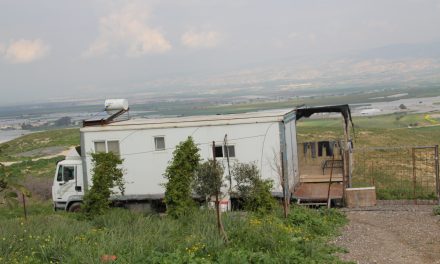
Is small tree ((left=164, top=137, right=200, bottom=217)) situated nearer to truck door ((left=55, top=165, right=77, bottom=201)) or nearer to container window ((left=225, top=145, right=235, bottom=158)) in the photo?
container window ((left=225, top=145, right=235, bottom=158))

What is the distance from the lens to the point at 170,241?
10117 millimetres

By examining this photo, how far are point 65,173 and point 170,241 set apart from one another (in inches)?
344

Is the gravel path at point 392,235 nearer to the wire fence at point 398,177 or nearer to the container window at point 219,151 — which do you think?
the wire fence at point 398,177

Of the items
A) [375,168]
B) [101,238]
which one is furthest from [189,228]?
[375,168]

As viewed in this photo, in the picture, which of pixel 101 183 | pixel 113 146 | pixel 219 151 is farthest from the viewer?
pixel 113 146

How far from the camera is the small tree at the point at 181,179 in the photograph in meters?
14.4

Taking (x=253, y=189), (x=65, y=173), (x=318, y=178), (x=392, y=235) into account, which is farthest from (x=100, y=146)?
(x=392, y=235)

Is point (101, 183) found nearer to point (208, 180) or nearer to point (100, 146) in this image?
point (100, 146)

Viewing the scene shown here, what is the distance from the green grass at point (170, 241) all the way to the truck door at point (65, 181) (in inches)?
189

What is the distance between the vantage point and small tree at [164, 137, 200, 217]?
14.4 m

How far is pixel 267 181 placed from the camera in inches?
585

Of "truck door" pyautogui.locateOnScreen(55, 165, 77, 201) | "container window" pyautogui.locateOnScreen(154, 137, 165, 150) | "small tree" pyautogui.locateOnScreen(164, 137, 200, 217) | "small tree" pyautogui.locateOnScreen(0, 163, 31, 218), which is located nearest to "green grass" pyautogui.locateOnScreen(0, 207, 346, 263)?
"small tree" pyautogui.locateOnScreen(164, 137, 200, 217)

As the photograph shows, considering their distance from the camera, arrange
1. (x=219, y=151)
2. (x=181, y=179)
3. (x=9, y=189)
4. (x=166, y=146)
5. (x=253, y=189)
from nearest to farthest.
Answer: (x=9, y=189)
(x=253, y=189)
(x=181, y=179)
(x=219, y=151)
(x=166, y=146)

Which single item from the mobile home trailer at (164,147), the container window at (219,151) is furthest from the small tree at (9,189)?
the container window at (219,151)
